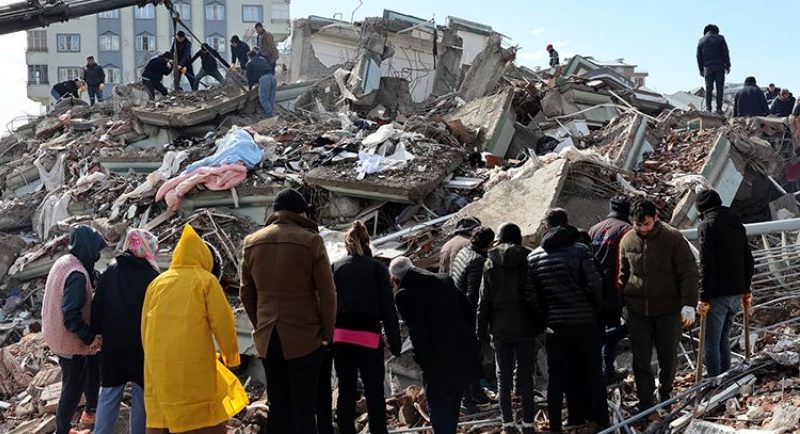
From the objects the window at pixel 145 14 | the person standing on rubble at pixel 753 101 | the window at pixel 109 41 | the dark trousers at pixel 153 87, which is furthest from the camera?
the window at pixel 109 41

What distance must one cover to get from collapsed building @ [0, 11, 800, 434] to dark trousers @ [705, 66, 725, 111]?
924mm

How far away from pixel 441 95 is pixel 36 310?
801cm

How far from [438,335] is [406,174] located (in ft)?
13.4

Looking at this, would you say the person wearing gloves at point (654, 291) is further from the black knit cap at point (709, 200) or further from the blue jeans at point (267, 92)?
the blue jeans at point (267, 92)

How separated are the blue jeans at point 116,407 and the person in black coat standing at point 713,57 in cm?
1073

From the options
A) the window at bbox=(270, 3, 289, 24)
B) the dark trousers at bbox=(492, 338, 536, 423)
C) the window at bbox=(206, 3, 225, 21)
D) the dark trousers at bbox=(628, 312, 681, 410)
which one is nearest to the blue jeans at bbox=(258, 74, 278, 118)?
the dark trousers at bbox=(492, 338, 536, 423)

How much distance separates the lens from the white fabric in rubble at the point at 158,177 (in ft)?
32.7

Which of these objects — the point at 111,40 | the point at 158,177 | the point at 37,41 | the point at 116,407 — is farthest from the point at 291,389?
the point at 37,41

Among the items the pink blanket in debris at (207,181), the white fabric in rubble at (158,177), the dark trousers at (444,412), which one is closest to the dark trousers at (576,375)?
the dark trousers at (444,412)

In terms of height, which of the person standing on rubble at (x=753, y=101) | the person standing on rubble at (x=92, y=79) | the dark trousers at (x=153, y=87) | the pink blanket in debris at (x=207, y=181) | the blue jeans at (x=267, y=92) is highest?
the person standing on rubble at (x=92, y=79)

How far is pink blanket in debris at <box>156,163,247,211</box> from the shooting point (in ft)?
30.4

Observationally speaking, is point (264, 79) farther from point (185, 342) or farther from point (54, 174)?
point (185, 342)

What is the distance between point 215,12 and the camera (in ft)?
198

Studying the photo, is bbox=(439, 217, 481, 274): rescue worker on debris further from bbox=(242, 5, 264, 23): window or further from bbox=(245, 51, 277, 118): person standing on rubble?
bbox=(242, 5, 264, 23): window
